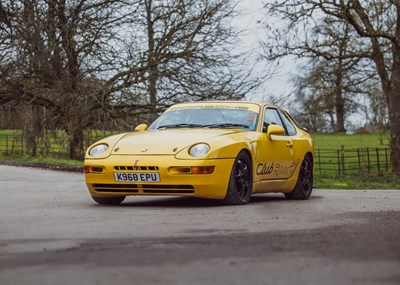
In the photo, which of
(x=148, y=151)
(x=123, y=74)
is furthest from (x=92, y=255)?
(x=123, y=74)

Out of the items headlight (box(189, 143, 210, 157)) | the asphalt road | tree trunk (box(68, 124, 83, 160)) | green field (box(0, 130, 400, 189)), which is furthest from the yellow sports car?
tree trunk (box(68, 124, 83, 160))

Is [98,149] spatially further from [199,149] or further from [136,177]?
[199,149]

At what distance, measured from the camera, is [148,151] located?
35.9 ft

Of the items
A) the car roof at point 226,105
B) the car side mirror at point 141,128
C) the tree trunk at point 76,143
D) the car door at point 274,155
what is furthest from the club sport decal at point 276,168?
the tree trunk at point 76,143

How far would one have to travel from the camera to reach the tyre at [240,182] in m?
11.0

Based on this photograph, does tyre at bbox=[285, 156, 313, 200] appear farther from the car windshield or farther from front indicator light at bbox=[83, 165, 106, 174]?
front indicator light at bbox=[83, 165, 106, 174]

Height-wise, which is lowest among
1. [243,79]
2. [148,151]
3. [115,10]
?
[148,151]

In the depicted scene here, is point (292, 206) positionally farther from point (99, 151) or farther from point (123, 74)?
point (123, 74)

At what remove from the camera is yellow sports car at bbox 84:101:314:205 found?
1073 centimetres

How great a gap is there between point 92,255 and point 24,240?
130 centimetres

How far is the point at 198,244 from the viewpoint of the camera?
6629 millimetres

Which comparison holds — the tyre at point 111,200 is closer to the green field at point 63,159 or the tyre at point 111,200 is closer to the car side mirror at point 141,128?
the car side mirror at point 141,128

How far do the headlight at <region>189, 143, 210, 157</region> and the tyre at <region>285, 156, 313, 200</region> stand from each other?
9.58 ft

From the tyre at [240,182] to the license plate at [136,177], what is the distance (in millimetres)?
913
